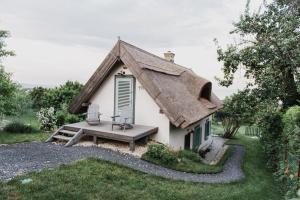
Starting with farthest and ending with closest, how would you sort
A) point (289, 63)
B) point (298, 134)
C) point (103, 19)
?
1. point (103, 19)
2. point (289, 63)
3. point (298, 134)

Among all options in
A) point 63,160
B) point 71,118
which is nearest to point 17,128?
point 71,118

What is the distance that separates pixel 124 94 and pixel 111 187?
6.82 meters

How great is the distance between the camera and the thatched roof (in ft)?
38.9

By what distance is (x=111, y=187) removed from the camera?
24.8 ft

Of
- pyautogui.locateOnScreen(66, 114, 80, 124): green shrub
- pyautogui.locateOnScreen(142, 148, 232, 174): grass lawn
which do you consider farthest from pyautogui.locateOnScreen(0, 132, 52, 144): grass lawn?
pyautogui.locateOnScreen(142, 148, 232, 174): grass lawn

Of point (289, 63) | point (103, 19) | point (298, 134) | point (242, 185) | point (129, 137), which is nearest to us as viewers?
point (298, 134)

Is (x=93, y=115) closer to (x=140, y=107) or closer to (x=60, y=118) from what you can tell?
(x=140, y=107)

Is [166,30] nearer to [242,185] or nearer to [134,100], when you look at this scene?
[134,100]

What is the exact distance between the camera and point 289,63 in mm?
12523

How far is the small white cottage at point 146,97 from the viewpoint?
39.8 feet

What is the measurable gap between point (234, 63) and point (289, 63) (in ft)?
8.62

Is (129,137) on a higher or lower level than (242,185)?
higher

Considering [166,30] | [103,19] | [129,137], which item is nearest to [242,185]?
[129,137]

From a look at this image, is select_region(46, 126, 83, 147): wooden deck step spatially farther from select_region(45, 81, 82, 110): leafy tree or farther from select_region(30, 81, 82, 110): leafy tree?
select_region(45, 81, 82, 110): leafy tree
